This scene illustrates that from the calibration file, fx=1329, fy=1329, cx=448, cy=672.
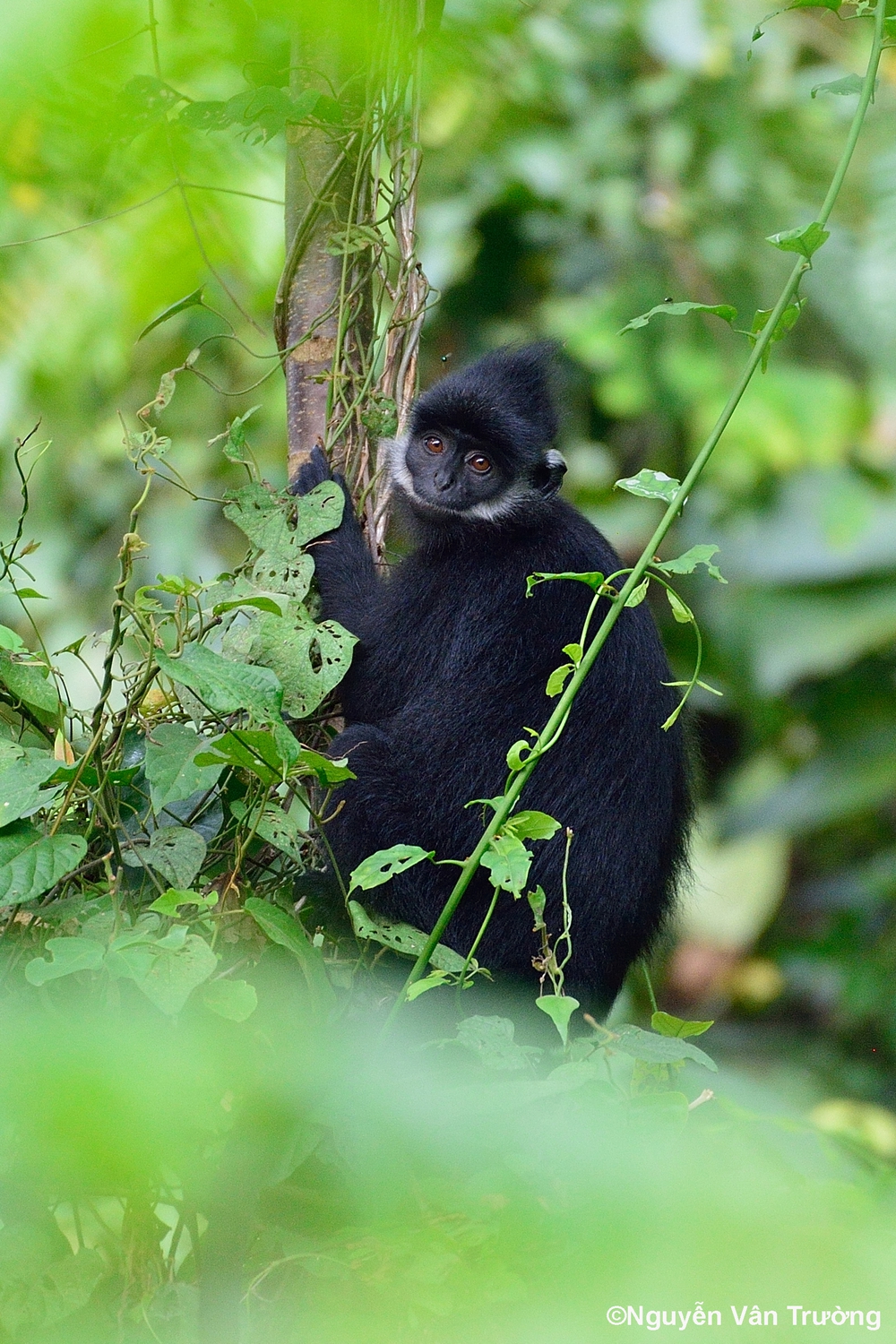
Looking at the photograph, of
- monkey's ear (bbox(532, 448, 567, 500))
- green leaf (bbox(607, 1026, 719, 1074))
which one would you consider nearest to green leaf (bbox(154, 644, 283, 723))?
green leaf (bbox(607, 1026, 719, 1074))

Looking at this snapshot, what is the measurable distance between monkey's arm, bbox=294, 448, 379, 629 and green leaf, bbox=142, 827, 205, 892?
3.01 feet

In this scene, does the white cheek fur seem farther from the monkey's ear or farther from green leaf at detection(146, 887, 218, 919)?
green leaf at detection(146, 887, 218, 919)

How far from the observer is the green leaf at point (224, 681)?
1.80 m

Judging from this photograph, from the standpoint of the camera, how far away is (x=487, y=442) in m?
3.51

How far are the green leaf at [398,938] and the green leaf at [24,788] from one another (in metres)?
0.59

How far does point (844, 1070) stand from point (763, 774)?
156 cm

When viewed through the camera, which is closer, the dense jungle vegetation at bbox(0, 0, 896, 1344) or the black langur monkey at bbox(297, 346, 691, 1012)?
the dense jungle vegetation at bbox(0, 0, 896, 1344)

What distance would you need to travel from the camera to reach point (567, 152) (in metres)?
6.01

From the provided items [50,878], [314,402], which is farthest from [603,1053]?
[314,402]

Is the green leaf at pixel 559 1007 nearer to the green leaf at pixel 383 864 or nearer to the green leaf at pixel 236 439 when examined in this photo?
the green leaf at pixel 383 864

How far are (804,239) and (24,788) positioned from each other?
1.32 metres

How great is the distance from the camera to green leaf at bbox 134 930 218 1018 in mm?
1552

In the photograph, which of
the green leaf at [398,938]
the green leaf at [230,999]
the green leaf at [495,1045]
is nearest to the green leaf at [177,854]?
the green leaf at [398,938]

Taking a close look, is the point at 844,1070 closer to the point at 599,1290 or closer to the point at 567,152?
the point at 567,152
